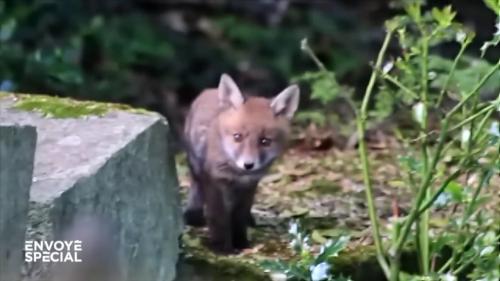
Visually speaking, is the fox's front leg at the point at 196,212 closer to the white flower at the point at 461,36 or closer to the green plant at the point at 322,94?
the green plant at the point at 322,94

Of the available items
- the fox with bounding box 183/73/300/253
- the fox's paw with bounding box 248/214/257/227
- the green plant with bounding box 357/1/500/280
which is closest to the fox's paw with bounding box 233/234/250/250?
the fox with bounding box 183/73/300/253

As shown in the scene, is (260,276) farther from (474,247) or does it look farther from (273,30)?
(273,30)

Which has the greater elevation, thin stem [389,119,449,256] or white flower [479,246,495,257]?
thin stem [389,119,449,256]

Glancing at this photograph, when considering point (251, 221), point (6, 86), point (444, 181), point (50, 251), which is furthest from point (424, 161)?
point (6, 86)

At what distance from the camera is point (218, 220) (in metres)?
Answer: 4.66

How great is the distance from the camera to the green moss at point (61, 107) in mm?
4465

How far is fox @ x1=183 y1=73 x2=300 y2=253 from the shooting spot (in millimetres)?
4703

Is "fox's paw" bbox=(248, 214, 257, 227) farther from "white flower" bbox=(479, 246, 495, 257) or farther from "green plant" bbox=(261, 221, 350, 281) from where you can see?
"white flower" bbox=(479, 246, 495, 257)

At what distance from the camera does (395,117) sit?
6797 millimetres

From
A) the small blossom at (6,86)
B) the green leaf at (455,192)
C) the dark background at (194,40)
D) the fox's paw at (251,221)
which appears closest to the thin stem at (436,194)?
the green leaf at (455,192)

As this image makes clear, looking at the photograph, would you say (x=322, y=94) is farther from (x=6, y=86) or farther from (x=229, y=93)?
(x=6, y=86)

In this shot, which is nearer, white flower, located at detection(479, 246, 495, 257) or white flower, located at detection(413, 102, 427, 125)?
white flower, located at detection(479, 246, 495, 257)

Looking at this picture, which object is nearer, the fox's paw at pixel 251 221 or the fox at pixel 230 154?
the fox at pixel 230 154

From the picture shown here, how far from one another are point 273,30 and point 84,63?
5.14 ft
